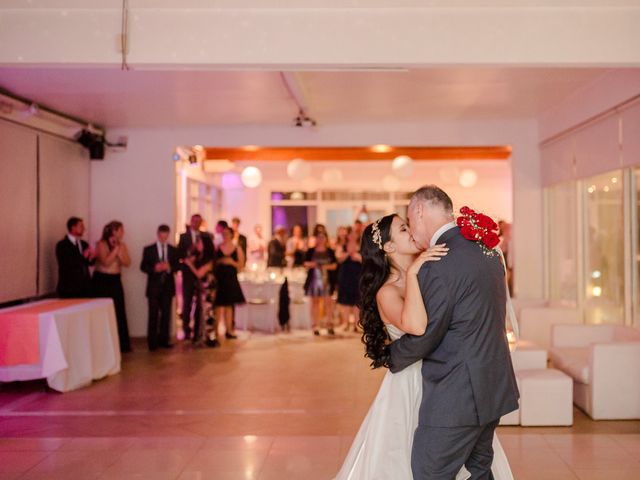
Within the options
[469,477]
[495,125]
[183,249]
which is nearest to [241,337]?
[183,249]

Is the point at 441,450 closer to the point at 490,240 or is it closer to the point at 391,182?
the point at 490,240

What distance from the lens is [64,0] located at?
4.60 meters

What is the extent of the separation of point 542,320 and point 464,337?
590 cm

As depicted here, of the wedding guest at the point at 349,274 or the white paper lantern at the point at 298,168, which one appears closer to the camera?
the wedding guest at the point at 349,274

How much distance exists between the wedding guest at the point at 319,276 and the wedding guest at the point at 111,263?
9.89 ft

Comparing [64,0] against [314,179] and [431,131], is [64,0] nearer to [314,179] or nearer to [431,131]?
[431,131]

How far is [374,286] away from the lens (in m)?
3.23

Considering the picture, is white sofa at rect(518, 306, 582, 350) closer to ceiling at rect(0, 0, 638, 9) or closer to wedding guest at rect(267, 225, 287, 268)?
ceiling at rect(0, 0, 638, 9)

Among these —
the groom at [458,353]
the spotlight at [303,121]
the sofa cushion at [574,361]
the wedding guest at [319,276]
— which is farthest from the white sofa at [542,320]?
the groom at [458,353]

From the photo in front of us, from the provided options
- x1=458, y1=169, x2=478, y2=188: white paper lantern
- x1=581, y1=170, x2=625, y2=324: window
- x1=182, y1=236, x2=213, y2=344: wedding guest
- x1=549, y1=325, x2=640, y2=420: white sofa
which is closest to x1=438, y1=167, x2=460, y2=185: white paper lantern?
x1=458, y1=169, x2=478, y2=188: white paper lantern

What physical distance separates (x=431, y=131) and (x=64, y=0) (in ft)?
22.2

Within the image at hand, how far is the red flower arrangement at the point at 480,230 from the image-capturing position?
9.00 feet

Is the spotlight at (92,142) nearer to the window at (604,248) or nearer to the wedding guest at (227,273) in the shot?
the wedding guest at (227,273)

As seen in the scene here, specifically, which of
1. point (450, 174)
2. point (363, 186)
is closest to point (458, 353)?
point (450, 174)
